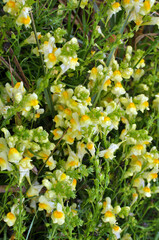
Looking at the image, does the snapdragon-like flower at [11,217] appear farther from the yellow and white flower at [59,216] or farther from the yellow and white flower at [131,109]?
the yellow and white flower at [131,109]

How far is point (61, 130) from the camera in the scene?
74cm

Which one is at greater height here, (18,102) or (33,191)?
(18,102)

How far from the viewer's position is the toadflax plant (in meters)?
0.64

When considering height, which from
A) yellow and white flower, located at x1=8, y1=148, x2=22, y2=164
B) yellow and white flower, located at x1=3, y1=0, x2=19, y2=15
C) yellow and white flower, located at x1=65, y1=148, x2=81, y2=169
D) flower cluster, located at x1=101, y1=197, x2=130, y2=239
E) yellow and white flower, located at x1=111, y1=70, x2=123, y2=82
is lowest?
flower cluster, located at x1=101, y1=197, x2=130, y2=239

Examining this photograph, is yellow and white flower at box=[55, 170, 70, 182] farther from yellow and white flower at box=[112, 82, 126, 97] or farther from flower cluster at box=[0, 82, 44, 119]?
yellow and white flower at box=[112, 82, 126, 97]

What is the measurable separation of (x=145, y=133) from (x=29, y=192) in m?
0.34

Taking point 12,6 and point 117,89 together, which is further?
point 117,89

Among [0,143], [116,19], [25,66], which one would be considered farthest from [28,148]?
[116,19]

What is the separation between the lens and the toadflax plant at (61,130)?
64 cm

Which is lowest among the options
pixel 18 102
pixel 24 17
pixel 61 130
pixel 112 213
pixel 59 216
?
pixel 112 213

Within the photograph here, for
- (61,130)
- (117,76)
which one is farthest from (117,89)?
(61,130)

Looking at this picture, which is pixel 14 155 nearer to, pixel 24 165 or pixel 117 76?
pixel 24 165

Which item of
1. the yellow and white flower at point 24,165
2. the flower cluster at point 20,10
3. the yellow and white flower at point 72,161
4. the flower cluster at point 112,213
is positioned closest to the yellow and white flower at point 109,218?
Result: the flower cluster at point 112,213

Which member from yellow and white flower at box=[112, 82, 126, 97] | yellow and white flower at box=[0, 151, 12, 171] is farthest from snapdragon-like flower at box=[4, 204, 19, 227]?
yellow and white flower at box=[112, 82, 126, 97]
